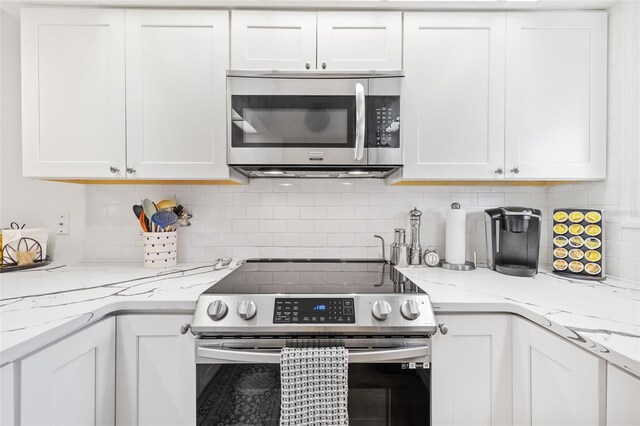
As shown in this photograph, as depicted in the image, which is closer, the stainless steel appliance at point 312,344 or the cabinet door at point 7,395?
the cabinet door at point 7,395

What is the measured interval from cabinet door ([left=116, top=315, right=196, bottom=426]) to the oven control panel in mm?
→ 349

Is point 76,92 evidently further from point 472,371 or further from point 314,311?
point 472,371

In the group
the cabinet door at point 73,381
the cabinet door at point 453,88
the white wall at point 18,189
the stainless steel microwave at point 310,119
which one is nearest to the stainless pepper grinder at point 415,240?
the cabinet door at point 453,88

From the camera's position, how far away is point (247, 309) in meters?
1.06

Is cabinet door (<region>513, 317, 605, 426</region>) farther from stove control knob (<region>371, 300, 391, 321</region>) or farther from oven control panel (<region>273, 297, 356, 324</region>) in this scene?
oven control panel (<region>273, 297, 356, 324</region>)

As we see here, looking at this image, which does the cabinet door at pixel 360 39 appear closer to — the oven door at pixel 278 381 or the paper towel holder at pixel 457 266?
the paper towel holder at pixel 457 266

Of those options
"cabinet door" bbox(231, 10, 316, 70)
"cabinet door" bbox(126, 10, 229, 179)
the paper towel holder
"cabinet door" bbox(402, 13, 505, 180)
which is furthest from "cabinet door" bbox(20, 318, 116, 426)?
the paper towel holder

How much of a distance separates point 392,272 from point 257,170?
0.87 meters

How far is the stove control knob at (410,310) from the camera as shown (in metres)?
1.06

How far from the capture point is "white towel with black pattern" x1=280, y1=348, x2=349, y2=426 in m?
1.00

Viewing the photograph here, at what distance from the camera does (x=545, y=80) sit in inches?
58.1

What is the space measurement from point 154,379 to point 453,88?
1.78 meters

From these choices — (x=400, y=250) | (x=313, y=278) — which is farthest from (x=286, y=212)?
(x=400, y=250)

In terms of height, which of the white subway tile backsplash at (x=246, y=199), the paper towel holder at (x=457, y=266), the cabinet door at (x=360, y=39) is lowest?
the paper towel holder at (x=457, y=266)
